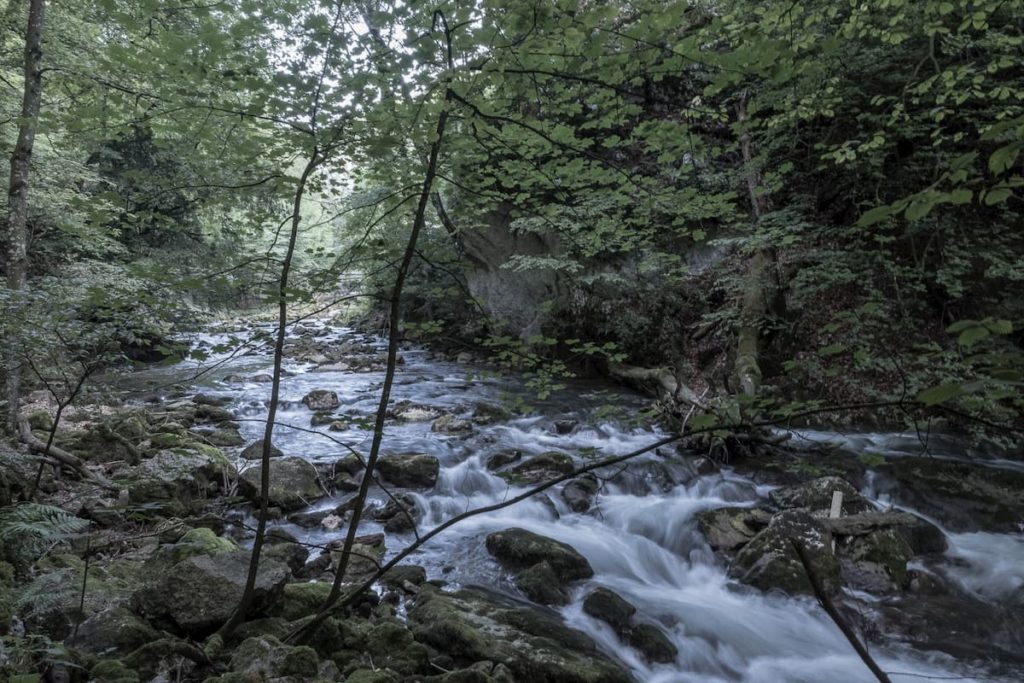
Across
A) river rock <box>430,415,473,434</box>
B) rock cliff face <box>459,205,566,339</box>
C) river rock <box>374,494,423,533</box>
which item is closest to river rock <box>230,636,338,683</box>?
river rock <box>374,494,423,533</box>

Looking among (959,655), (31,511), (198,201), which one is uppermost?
(198,201)

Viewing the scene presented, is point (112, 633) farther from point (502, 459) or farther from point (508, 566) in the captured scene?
point (502, 459)

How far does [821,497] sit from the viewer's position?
6570 mm

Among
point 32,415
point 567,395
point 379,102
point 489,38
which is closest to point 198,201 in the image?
point 379,102

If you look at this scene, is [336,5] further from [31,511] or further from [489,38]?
[31,511]

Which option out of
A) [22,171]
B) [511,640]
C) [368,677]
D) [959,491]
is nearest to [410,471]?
[511,640]

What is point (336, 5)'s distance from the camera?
2904 millimetres

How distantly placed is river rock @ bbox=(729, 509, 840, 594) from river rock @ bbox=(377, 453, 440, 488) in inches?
165

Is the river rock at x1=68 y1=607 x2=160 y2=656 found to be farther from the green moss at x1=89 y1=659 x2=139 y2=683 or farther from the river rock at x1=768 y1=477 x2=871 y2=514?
the river rock at x1=768 y1=477 x2=871 y2=514

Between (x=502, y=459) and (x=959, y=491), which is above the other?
(x=959, y=491)

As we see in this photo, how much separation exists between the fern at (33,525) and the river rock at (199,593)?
66 cm

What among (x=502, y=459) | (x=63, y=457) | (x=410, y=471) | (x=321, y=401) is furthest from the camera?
(x=321, y=401)

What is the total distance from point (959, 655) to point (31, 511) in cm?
718

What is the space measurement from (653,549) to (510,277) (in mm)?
11372
